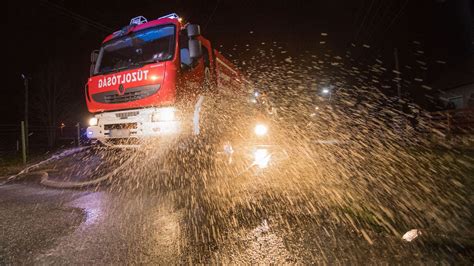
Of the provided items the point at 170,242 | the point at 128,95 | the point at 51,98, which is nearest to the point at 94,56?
the point at 128,95

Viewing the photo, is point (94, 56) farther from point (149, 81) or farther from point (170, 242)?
point (170, 242)

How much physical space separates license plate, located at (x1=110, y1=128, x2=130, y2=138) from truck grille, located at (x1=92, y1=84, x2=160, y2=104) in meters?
0.65

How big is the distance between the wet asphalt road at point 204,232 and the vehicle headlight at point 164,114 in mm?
1547

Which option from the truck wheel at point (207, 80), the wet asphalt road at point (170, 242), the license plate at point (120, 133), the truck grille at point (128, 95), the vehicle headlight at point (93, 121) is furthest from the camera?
the truck wheel at point (207, 80)

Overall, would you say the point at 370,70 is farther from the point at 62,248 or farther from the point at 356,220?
the point at 62,248

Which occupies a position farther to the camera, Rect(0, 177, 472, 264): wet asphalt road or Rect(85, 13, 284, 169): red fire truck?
Rect(85, 13, 284, 169): red fire truck

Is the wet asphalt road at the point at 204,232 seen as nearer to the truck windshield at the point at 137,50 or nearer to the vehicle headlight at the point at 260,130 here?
the truck windshield at the point at 137,50

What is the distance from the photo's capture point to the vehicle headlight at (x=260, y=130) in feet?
28.4

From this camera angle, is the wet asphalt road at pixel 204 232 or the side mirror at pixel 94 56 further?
the side mirror at pixel 94 56

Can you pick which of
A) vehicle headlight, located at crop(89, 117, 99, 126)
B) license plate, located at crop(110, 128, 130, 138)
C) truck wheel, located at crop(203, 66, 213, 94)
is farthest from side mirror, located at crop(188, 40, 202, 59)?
vehicle headlight, located at crop(89, 117, 99, 126)

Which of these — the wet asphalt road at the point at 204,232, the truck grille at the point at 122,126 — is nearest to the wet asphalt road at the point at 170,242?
the wet asphalt road at the point at 204,232

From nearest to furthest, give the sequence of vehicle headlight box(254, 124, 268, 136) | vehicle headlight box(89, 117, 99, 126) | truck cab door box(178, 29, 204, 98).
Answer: truck cab door box(178, 29, 204, 98) → vehicle headlight box(89, 117, 99, 126) → vehicle headlight box(254, 124, 268, 136)

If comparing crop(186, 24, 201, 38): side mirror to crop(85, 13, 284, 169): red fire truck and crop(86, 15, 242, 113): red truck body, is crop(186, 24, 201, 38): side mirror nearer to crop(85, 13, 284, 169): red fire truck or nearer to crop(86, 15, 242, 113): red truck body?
crop(85, 13, 284, 169): red fire truck

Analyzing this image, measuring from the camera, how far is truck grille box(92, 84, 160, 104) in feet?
18.9
